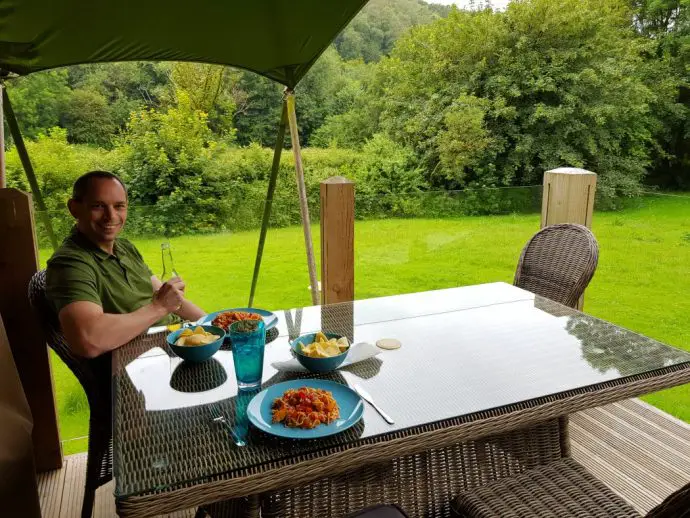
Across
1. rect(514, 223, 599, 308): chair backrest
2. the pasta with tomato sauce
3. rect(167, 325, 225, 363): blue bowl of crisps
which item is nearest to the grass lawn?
rect(514, 223, 599, 308): chair backrest

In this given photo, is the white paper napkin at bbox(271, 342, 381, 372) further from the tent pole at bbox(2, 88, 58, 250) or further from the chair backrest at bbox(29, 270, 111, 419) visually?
the tent pole at bbox(2, 88, 58, 250)

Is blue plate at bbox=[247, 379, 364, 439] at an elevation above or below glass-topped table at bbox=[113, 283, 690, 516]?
above

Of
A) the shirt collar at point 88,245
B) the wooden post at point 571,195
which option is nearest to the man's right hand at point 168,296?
the shirt collar at point 88,245

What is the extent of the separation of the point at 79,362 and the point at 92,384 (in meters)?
0.08

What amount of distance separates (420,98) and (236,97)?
3.56m

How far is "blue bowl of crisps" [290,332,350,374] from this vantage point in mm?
1406

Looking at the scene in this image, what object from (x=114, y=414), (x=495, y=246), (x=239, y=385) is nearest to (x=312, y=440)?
(x=239, y=385)

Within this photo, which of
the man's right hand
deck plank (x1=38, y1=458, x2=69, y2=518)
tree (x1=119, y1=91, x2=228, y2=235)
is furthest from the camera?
tree (x1=119, y1=91, x2=228, y2=235)

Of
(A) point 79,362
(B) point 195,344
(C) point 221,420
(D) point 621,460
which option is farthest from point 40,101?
(D) point 621,460

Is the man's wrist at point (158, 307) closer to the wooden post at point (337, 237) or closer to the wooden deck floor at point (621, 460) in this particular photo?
the wooden deck floor at point (621, 460)

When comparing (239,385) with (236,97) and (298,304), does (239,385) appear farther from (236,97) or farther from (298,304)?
(236,97)

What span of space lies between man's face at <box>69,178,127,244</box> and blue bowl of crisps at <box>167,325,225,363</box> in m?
0.59

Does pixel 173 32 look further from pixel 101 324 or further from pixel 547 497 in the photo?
pixel 547 497

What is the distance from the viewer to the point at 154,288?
215cm
